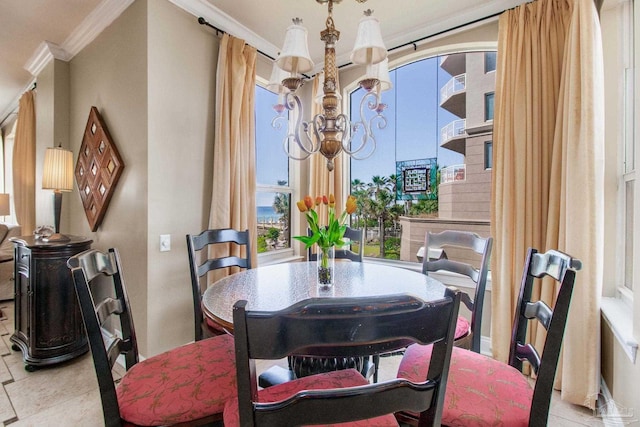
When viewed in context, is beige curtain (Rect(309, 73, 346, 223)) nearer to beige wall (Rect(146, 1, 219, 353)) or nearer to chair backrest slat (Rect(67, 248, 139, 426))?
beige wall (Rect(146, 1, 219, 353))

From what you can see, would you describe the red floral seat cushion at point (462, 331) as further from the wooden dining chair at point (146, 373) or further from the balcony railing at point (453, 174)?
the balcony railing at point (453, 174)

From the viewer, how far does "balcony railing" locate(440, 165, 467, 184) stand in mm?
2654

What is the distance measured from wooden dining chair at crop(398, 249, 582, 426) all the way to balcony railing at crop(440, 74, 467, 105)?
6.23 feet

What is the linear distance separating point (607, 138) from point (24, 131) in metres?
6.07

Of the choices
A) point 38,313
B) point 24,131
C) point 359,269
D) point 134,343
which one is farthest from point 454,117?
point 24,131

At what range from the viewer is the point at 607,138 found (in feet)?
6.05

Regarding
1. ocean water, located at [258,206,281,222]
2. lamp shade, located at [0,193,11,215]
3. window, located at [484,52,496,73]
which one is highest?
window, located at [484,52,496,73]

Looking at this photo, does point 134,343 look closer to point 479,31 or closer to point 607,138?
point 607,138

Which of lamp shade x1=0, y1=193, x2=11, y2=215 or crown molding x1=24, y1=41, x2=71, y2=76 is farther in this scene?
lamp shade x1=0, y1=193, x2=11, y2=215

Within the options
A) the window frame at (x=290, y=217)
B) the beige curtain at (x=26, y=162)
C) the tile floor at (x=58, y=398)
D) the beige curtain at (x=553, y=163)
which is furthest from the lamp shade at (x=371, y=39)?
the beige curtain at (x=26, y=162)

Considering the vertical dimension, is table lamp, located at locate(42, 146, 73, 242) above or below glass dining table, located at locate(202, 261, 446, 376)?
above

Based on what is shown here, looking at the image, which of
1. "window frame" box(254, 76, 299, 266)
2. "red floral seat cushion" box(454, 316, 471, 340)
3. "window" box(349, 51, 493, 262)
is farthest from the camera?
"window frame" box(254, 76, 299, 266)

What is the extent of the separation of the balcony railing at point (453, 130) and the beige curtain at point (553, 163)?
1.36ft

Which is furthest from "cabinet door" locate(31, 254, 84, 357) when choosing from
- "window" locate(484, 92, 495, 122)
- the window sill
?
"window" locate(484, 92, 495, 122)
